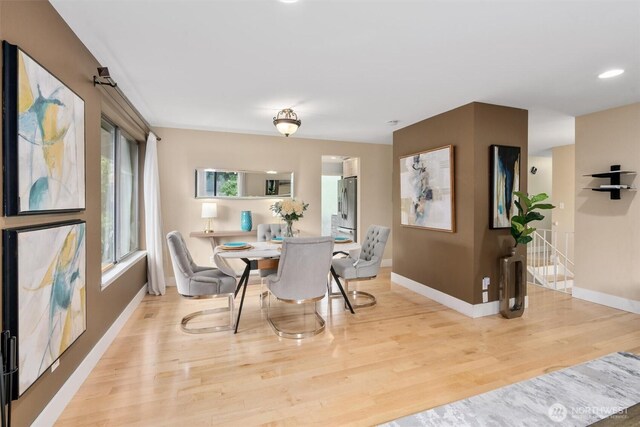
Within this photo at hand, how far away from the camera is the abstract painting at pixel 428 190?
3910mm

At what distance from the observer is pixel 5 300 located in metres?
1.43

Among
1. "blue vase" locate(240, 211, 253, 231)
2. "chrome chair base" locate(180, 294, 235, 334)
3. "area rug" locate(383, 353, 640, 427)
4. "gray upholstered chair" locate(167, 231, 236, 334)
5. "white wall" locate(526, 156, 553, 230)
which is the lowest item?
"area rug" locate(383, 353, 640, 427)

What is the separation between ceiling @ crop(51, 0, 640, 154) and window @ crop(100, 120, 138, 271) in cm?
56

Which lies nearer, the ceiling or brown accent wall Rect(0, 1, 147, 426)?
brown accent wall Rect(0, 1, 147, 426)

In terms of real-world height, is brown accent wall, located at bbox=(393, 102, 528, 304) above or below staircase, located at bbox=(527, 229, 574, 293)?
above

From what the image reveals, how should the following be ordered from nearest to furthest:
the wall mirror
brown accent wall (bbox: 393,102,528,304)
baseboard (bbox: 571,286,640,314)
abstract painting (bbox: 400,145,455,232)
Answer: brown accent wall (bbox: 393,102,528,304)
baseboard (bbox: 571,286,640,314)
abstract painting (bbox: 400,145,455,232)
the wall mirror

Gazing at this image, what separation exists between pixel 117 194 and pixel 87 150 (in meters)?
1.40

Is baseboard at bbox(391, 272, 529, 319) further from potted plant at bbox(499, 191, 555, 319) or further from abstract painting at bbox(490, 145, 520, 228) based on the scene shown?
abstract painting at bbox(490, 145, 520, 228)

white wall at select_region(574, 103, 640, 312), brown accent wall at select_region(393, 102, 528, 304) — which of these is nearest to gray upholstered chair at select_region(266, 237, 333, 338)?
brown accent wall at select_region(393, 102, 528, 304)

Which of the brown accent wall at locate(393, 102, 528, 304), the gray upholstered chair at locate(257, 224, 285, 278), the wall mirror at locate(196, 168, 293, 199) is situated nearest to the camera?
the brown accent wall at locate(393, 102, 528, 304)

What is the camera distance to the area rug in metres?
1.90

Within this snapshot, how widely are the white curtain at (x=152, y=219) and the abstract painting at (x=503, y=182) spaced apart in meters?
4.32

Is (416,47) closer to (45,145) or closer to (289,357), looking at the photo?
(45,145)

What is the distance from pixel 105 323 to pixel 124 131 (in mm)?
2301
